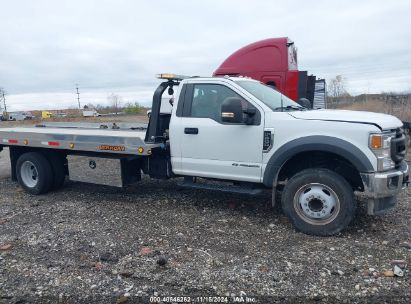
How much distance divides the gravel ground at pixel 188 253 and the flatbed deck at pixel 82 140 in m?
0.95

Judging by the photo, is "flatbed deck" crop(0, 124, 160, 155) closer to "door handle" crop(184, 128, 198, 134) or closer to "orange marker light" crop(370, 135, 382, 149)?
"door handle" crop(184, 128, 198, 134)

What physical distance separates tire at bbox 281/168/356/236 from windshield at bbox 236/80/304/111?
40.3 inches

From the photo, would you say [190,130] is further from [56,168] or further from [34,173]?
[34,173]

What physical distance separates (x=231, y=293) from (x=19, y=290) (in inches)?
78.8

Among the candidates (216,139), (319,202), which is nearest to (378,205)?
(319,202)

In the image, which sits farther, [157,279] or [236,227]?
[236,227]

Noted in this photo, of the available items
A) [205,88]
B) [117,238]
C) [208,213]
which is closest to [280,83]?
[205,88]

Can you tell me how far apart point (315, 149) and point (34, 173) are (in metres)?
5.25

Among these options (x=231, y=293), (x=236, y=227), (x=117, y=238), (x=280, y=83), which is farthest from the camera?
(x=280, y=83)

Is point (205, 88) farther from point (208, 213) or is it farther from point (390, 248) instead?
point (390, 248)

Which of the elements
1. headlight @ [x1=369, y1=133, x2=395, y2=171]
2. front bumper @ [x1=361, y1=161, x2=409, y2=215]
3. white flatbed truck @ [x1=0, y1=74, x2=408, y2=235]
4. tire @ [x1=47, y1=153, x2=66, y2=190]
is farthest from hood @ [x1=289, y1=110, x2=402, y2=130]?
tire @ [x1=47, y1=153, x2=66, y2=190]

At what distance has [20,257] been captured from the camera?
455cm

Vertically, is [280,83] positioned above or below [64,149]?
above

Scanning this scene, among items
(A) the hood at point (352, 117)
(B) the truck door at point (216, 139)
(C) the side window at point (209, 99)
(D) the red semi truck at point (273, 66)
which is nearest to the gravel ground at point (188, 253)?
(B) the truck door at point (216, 139)
